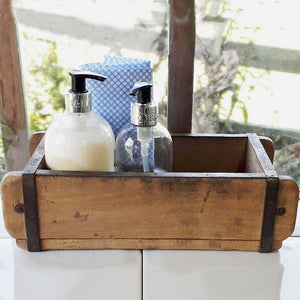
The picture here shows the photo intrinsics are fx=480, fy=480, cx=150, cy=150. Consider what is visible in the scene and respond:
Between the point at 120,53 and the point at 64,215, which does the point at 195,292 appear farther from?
the point at 120,53

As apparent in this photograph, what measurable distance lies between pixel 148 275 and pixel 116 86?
30cm

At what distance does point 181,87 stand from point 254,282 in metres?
0.37

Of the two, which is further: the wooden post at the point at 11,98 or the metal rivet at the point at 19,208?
the wooden post at the point at 11,98

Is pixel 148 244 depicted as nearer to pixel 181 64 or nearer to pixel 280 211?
pixel 280 211

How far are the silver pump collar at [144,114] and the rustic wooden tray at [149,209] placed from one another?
8 centimetres

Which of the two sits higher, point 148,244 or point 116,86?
point 116,86

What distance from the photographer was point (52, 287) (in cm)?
64

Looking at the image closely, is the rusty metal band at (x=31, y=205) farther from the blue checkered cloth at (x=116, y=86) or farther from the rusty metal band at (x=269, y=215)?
the rusty metal band at (x=269, y=215)

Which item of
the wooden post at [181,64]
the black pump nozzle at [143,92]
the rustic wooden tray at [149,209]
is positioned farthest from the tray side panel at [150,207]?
the wooden post at [181,64]

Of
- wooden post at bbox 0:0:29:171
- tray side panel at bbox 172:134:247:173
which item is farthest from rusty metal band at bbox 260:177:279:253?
wooden post at bbox 0:0:29:171

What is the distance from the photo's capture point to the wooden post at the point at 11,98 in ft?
2.80

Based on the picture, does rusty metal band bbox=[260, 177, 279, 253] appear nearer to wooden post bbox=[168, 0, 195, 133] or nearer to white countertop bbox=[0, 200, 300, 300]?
white countertop bbox=[0, 200, 300, 300]

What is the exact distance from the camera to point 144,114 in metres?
0.68

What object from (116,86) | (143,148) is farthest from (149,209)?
(116,86)
